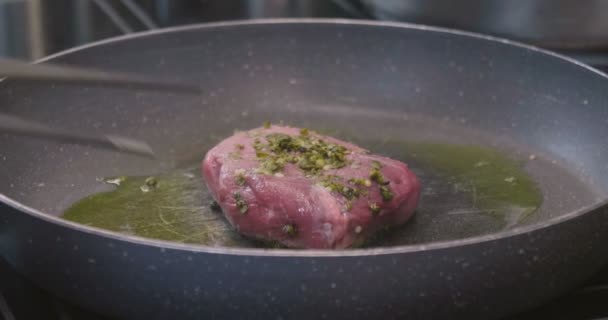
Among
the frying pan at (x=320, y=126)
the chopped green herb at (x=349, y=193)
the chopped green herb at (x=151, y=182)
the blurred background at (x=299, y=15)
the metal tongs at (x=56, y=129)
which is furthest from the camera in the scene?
the blurred background at (x=299, y=15)

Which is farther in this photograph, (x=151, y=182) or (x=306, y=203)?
(x=151, y=182)

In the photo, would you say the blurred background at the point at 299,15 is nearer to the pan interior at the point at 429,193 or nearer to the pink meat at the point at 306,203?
the pan interior at the point at 429,193

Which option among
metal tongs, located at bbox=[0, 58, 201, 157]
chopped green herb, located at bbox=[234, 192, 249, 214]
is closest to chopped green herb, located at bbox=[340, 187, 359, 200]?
chopped green herb, located at bbox=[234, 192, 249, 214]

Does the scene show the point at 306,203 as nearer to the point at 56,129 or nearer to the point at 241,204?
the point at 241,204

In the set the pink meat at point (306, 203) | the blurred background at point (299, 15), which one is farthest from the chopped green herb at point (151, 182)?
the blurred background at point (299, 15)

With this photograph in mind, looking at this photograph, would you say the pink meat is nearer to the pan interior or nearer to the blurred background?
the pan interior

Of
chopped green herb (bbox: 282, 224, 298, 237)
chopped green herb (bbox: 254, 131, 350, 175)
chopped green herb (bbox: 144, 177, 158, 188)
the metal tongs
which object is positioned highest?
the metal tongs

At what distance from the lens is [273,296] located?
38.2 inches

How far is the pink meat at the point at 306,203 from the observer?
4.27 ft

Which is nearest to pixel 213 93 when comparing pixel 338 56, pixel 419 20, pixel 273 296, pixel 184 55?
pixel 184 55

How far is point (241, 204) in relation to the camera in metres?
1.35

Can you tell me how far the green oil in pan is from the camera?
1381mm

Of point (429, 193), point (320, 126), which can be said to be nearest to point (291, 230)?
point (429, 193)

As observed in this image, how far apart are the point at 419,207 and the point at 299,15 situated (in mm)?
Answer: 1029
